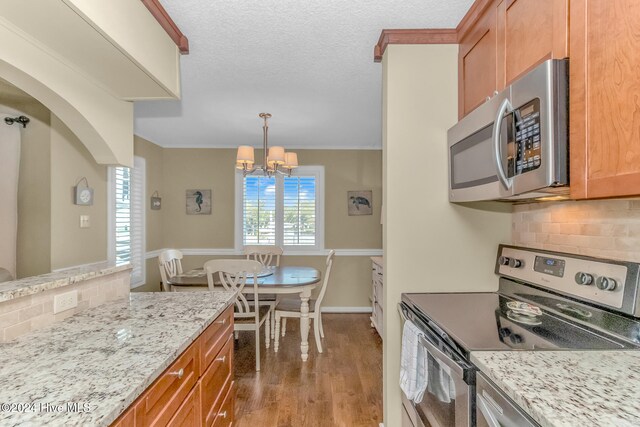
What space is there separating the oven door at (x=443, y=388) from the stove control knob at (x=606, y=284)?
59 cm

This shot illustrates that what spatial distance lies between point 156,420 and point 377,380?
215cm

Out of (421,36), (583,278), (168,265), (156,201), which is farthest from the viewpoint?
(156,201)

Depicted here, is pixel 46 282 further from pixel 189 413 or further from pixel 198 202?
pixel 198 202

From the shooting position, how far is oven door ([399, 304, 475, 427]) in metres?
1.09

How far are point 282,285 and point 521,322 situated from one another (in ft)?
6.54

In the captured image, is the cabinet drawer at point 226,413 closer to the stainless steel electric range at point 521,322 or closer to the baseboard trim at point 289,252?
the stainless steel electric range at point 521,322

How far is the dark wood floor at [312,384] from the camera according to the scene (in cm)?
229

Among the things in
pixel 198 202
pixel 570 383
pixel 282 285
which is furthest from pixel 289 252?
pixel 570 383

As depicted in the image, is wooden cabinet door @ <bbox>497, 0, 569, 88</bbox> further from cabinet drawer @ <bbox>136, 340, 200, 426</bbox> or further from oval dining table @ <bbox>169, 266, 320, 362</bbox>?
oval dining table @ <bbox>169, 266, 320, 362</bbox>

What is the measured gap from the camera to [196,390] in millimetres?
1354

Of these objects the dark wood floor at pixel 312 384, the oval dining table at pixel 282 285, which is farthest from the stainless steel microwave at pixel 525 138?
the oval dining table at pixel 282 285

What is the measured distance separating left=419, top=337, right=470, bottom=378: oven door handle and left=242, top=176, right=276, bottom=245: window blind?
361 centimetres

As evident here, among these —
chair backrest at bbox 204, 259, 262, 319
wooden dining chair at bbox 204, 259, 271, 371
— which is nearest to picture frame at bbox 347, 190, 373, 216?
wooden dining chair at bbox 204, 259, 271, 371

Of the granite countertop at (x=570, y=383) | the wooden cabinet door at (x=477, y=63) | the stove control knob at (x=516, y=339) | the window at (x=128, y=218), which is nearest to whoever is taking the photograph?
the granite countertop at (x=570, y=383)
